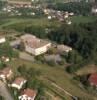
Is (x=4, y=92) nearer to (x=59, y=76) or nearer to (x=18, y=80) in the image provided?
(x=18, y=80)

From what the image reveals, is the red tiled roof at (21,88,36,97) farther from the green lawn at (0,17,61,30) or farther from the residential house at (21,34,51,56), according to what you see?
the green lawn at (0,17,61,30)

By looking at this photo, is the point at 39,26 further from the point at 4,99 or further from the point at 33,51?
the point at 4,99

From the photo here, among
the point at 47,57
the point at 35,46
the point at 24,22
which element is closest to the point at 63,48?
the point at 47,57

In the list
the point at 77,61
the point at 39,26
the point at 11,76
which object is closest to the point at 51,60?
the point at 77,61

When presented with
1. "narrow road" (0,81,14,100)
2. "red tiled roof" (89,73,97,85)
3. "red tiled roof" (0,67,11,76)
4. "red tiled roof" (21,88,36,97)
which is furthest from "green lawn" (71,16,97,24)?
"red tiled roof" (21,88,36,97)

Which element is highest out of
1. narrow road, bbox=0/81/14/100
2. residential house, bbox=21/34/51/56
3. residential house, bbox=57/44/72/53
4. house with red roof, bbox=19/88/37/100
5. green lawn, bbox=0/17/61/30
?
house with red roof, bbox=19/88/37/100

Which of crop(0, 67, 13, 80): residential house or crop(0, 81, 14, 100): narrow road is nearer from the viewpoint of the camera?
crop(0, 81, 14, 100): narrow road
